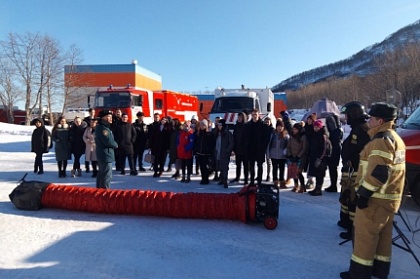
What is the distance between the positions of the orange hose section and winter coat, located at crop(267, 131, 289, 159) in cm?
287

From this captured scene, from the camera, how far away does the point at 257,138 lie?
7957mm

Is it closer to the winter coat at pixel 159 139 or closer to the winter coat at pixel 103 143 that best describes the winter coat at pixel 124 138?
the winter coat at pixel 159 139

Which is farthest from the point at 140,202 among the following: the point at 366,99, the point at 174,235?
the point at 366,99

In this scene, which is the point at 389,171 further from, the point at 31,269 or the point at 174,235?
the point at 31,269

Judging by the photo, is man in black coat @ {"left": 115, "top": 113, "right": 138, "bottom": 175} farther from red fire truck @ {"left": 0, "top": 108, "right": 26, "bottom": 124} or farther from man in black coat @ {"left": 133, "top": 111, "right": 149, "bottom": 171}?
red fire truck @ {"left": 0, "top": 108, "right": 26, "bottom": 124}

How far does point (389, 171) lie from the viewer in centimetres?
333

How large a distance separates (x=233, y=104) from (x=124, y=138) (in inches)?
221

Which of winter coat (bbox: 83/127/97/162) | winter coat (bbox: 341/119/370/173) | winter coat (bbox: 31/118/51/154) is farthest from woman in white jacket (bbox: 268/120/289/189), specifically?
winter coat (bbox: 31/118/51/154)

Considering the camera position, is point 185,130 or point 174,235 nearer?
point 174,235

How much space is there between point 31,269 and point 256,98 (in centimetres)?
1115

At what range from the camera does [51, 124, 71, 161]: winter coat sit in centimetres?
895

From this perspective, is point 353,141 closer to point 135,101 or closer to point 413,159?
point 413,159

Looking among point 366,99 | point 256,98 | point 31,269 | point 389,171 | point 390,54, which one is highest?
point 390,54

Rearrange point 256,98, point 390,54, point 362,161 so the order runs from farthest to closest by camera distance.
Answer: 1. point 390,54
2. point 256,98
3. point 362,161
